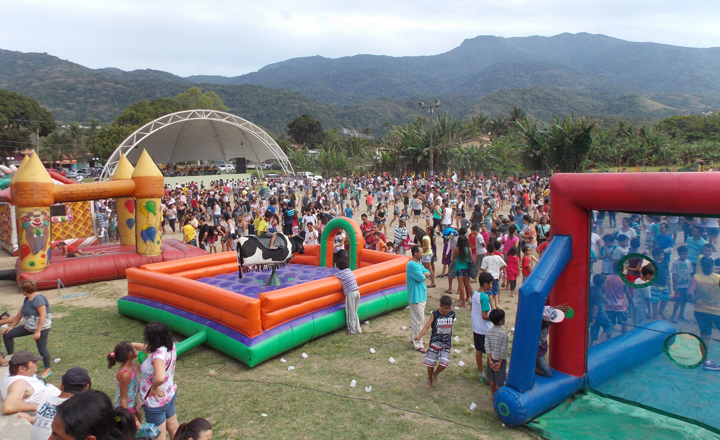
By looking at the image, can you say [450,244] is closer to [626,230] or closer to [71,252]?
[626,230]

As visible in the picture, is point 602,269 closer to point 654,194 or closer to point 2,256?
point 654,194

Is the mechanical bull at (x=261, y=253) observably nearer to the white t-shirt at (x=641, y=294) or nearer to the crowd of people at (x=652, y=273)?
the crowd of people at (x=652, y=273)

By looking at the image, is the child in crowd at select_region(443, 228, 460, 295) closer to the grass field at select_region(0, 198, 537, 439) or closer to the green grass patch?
the grass field at select_region(0, 198, 537, 439)

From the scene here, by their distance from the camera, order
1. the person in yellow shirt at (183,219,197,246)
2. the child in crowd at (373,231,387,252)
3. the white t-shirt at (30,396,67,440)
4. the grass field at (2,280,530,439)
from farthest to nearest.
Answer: the person in yellow shirt at (183,219,197,246), the child in crowd at (373,231,387,252), the grass field at (2,280,530,439), the white t-shirt at (30,396,67,440)

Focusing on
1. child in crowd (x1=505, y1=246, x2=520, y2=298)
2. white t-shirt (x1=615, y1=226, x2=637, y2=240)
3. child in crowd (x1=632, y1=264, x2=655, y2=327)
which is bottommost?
child in crowd (x1=505, y1=246, x2=520, y2=298)

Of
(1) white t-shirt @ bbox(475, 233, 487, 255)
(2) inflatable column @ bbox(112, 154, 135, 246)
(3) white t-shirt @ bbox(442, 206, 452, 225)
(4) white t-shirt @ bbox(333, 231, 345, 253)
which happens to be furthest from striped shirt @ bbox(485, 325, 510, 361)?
(2) inflatable column @ bbox(112, 154, 135, 246)

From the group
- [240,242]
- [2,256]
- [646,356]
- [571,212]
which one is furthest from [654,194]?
[2,256]

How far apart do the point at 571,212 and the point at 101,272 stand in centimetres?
987

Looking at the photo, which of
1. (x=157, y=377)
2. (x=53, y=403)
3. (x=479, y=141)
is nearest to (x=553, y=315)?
(x=157, y=377)

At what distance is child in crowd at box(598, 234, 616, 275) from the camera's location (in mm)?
4512

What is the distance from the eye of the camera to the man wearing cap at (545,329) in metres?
4.62

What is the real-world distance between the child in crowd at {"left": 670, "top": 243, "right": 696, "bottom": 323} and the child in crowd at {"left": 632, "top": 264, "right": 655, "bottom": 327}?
19 cm

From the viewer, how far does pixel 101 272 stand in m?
10.3

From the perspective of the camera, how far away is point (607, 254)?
179 inches
